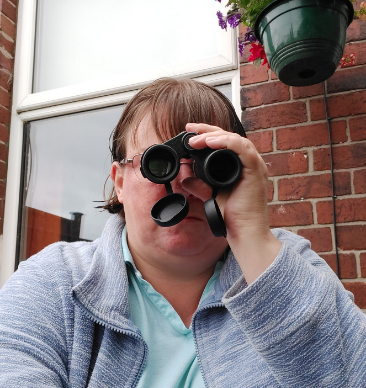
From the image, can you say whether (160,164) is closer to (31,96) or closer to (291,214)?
(291,214)

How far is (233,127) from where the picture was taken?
1.20 m

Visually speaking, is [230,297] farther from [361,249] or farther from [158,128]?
[361,249]

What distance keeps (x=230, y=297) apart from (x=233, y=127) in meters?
0.53

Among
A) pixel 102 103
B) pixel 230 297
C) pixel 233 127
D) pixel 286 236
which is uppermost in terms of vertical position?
pixel 102 103

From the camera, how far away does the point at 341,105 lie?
1646 millimetres

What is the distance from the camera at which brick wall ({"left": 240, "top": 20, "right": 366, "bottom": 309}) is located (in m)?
1.57

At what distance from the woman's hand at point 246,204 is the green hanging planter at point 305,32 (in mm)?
607

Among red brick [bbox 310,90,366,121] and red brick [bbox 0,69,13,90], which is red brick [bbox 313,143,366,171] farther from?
red brick [bbox 0,69,13,90]

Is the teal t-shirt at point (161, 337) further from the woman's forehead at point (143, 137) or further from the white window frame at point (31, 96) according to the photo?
the white window frame at point (31, 96)

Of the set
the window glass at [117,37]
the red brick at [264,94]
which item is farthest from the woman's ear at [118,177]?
the window glass at [117,37]

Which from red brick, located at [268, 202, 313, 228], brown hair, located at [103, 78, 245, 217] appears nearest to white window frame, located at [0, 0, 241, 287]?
red brick, located at [268, 202, 313, 228]

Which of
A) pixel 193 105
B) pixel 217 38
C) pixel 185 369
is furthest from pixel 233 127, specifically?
pixel 217 38

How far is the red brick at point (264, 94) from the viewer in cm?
175

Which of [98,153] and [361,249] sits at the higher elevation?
[98,153]
